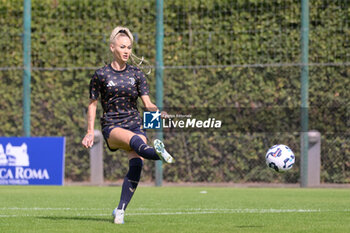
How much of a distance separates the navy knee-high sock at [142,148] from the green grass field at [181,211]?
0.67 metres

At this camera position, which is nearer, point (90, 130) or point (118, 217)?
point (118, 217)

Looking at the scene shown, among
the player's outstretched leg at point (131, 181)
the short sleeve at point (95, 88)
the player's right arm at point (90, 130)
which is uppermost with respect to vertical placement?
the short sleeve at point (95, 88)

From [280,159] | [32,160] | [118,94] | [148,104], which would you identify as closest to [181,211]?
[280,159]

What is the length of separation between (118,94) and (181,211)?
1962mm

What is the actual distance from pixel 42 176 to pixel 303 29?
5.64 m

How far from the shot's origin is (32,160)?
1513 cm

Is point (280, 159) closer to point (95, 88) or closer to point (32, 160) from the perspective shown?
point (95, 88)

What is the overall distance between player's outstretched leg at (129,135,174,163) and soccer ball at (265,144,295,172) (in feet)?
4.97

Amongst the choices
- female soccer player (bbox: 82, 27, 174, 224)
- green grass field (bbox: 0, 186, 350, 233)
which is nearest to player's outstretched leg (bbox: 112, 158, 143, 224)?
female soccer player (bbox: 82, 27, 174, 224)

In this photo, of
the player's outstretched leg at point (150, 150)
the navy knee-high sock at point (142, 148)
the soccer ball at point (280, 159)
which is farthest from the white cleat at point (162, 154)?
the soccer ball at point (280, 159)

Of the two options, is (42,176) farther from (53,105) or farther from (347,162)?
(347,162)

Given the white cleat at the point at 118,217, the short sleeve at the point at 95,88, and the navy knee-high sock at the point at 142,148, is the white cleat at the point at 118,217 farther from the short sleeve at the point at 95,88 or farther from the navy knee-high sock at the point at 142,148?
the short sleeve at the point at 95,88

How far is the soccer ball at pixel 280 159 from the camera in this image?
8.30 m

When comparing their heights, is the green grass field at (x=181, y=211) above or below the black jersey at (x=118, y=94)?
below
